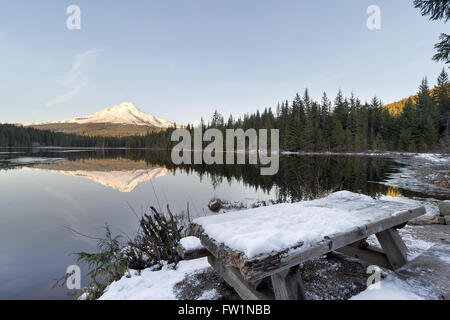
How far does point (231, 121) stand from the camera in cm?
7812

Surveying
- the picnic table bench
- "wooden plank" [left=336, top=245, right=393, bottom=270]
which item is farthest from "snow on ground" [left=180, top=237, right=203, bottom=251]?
"wooden plank" [left=336, top=245, right=393, bottom=270]

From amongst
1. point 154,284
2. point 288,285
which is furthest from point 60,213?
point 288,285

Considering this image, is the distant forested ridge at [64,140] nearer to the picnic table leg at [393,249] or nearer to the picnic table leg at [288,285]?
the picnic table leg at [393,249]

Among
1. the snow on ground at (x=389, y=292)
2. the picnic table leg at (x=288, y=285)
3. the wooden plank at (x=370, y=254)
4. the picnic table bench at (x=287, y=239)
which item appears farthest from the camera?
the wooden plank at (x=370, y=254)

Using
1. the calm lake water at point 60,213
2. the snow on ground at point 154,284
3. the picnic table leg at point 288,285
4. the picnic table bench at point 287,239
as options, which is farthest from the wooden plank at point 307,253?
the calm lake water at point 60,213

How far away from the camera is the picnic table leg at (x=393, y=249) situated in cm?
293

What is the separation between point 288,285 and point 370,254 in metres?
2.06

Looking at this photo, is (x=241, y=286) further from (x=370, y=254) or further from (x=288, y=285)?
(x=370, y=254)

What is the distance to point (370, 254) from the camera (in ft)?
10.5

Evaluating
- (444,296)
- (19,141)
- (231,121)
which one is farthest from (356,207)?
(19,141)

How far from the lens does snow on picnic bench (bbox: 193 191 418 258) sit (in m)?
1.82

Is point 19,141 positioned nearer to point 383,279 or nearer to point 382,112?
point 383,279

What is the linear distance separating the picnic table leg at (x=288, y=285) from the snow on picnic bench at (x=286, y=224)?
325 mm

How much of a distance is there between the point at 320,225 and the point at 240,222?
84cm
